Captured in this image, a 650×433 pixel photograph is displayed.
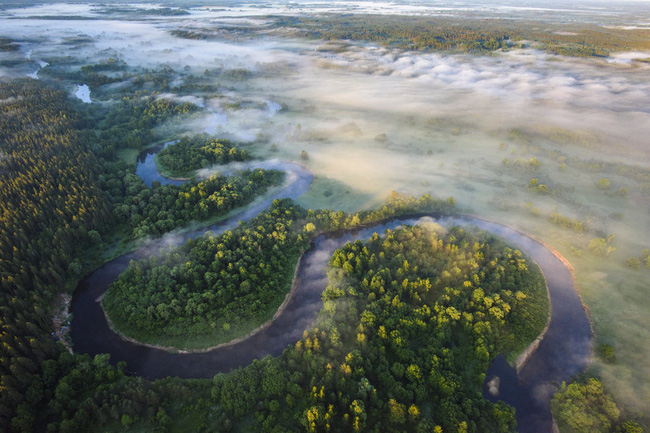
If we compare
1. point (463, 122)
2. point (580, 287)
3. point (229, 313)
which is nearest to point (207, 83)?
point (463, 122)

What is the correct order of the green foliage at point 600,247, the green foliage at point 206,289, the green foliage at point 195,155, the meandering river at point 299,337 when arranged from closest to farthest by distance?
the meandering river at point 299,337, the green foliage at point 206,289, the green foliage at point 600,247, the green foliage at point 195,155

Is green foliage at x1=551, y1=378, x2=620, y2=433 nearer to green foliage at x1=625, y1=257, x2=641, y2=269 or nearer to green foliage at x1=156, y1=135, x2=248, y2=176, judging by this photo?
green foliage at x1=625, y1=257, x2=641, y2=269

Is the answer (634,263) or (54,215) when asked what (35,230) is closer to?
(54,215)

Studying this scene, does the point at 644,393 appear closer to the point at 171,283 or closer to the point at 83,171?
the point at 171,283

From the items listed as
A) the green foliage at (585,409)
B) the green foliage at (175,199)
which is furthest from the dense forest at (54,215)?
the green foliage at (585,409)

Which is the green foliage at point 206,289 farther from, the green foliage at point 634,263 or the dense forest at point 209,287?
the green foliage at point 634,263

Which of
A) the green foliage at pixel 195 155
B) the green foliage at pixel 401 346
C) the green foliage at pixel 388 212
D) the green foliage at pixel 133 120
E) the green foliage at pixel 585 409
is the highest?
the green foliage at pixel 133 120
